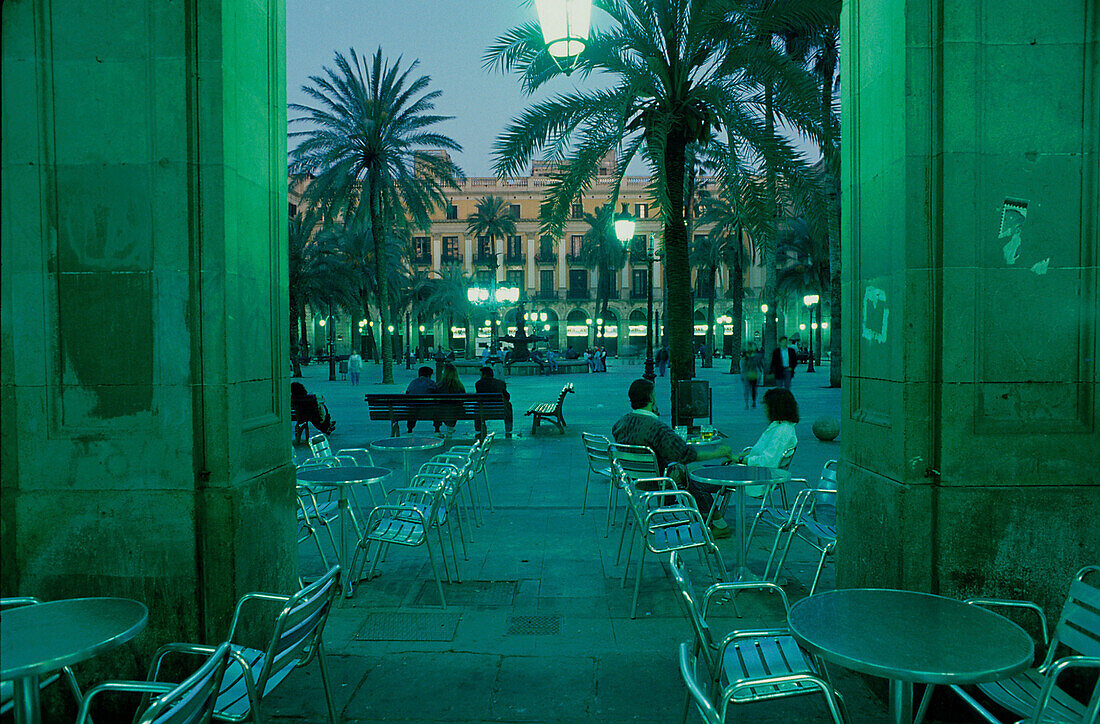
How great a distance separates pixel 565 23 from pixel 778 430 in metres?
3.42

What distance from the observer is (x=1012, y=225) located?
327 centimetres

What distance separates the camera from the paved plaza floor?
10.4 feet

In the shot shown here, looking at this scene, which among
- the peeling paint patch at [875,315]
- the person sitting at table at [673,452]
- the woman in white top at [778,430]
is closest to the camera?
the peeling paint patch at [875,315]

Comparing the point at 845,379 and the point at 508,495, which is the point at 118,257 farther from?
the point at 508,495

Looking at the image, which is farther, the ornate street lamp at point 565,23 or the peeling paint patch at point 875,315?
the ornate street lamp at point 565,23

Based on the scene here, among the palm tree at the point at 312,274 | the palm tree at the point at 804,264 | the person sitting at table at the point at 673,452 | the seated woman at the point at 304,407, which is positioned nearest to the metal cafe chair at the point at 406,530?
the person sitting at table at the point at 673,452

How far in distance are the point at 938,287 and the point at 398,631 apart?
3.35 m

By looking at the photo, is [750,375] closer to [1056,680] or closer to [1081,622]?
[1081,622]

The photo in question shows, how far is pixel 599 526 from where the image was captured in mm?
6219

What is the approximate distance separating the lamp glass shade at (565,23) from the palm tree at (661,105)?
4139 millimetres

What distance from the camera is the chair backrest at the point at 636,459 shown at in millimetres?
5562

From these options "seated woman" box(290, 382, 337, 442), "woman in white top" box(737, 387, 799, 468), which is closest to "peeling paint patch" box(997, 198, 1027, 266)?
"woman in white top" box(737, 387, 799, 468)

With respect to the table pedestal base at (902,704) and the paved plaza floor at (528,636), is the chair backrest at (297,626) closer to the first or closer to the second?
the paved plaza floor at (528,636)

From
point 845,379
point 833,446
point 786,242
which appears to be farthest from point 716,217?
point 845,379
